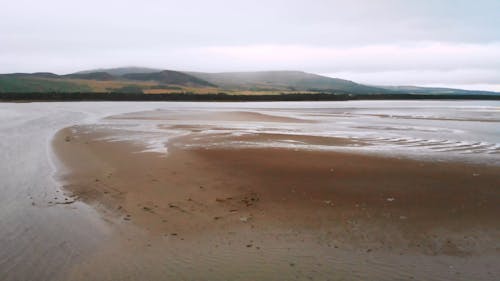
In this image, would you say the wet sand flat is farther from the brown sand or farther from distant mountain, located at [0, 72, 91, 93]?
distant mountain, located at [0, 72, 91, 93]

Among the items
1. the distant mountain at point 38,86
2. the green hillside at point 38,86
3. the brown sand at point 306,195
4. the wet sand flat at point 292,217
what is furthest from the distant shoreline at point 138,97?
the wet sand flat at point 292,217

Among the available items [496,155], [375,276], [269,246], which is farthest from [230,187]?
[496,155]

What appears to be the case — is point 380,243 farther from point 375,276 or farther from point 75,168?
point 75,168

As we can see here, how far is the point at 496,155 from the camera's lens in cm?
1170

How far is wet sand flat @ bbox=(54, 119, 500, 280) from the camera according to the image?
434cm

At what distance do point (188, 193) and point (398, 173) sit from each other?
5.14m

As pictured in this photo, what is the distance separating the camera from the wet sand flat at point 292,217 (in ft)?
14.3

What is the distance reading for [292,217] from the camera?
5992mm

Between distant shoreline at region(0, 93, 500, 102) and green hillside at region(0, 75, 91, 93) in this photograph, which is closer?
distant shoreline at region(0, 93, 500, 102)

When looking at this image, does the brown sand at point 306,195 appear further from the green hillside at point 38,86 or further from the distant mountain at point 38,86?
the green hillside at point 38,86

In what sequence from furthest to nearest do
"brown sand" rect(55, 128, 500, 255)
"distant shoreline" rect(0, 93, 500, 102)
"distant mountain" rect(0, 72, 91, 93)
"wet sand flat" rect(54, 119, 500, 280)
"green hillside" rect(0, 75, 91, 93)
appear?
"green hillside" rect(0, 75, 91, 93), "distant mountain" rect(0, 72, 91, 93), "distant shoreline" rect(0, 93, 500, 102), "brown sand" rect(55, 128, 500, 255), "wet sand flat" rect(54, 119, 500, 280)

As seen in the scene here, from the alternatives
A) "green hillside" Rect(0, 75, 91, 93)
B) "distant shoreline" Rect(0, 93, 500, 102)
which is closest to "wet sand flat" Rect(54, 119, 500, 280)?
"distant shoreline" Rect(0, 93, 500, 102)

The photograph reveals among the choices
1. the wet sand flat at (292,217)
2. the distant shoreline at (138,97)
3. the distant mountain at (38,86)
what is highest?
the distant mountain at (38,86)

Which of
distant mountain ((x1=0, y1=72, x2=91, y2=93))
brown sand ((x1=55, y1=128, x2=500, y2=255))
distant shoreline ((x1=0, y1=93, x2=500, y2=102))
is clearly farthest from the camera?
distant mountain ((x1=0, y1=72, x2=91, y2=93))
